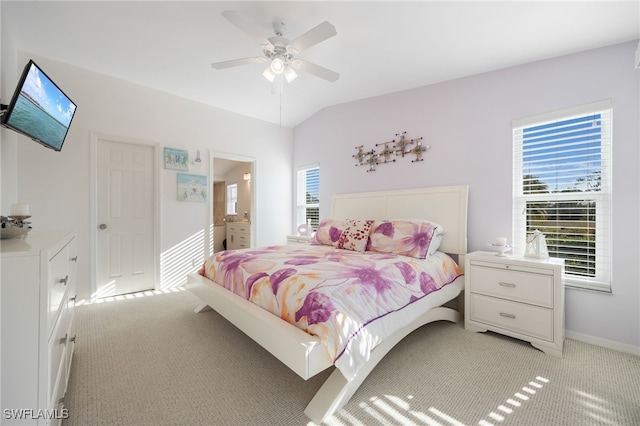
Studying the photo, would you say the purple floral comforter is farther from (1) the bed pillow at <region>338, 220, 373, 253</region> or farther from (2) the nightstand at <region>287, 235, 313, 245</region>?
(2) the nightstand at <region>287, 235, 313, 245</region>

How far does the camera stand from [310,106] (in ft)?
14.3

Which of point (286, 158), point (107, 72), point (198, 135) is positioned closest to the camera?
point (107, 72)

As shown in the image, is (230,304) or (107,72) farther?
(107,72)

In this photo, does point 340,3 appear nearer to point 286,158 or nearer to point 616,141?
point 616,141

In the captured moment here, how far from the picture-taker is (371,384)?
172 centimetres

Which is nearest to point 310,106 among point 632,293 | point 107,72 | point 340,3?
point 340,3

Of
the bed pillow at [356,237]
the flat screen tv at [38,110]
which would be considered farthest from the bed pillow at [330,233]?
the flat screen tv at [38,110]

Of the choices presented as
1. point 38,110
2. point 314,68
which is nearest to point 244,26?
point 314,68

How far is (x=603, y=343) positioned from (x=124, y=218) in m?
5.05

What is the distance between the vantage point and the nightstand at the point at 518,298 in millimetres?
2078

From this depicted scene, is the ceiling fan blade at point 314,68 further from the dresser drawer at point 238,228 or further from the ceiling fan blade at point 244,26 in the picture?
the dresser drawer at point 238,228

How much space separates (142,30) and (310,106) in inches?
94.0

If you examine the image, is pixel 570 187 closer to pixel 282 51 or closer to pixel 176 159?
pixel 282 51

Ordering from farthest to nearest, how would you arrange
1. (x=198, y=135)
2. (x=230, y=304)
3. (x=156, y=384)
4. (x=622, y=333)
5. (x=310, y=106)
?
(x=310, y=106), (x=198, y=135), (x=622, y=333), (x=230, y=304), (x=156, y=384)
